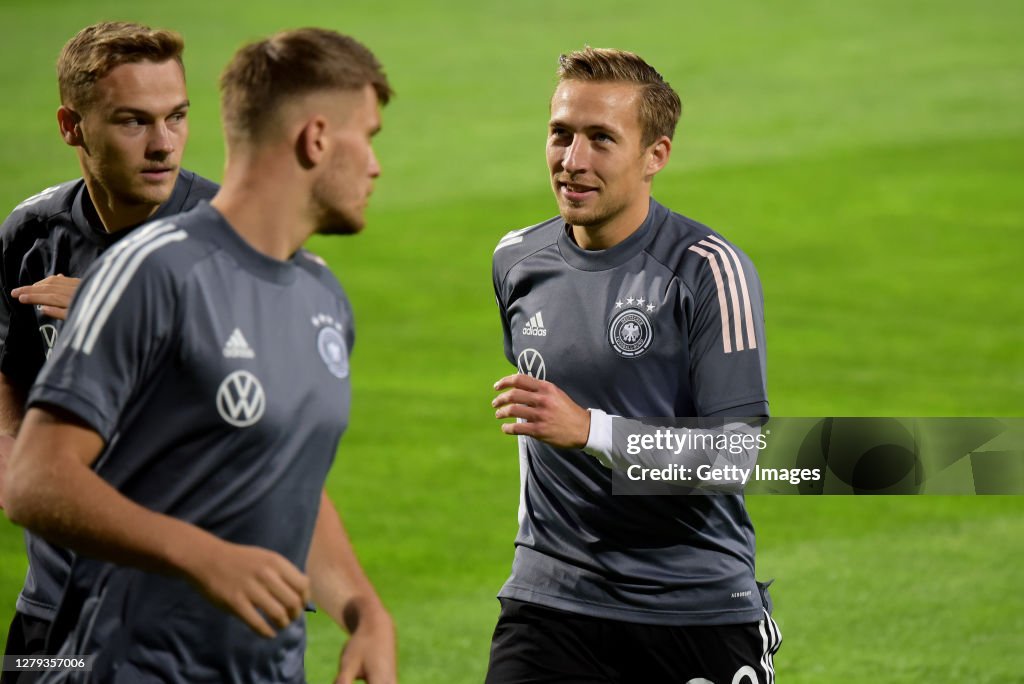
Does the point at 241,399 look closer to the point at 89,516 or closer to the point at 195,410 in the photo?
the point at 195,410

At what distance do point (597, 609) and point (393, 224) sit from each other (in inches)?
628

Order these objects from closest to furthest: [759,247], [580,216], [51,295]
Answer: [51,295] → [580,216] → [759,247]

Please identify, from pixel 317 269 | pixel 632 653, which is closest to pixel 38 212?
pixel 317 269

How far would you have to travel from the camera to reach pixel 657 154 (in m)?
5.36

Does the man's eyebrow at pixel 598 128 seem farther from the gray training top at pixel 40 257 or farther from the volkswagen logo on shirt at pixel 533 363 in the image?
the gray training top at pixel 40 257

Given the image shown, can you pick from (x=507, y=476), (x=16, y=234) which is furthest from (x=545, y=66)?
(x=16, y=234)

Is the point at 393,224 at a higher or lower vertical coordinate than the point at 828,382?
higher

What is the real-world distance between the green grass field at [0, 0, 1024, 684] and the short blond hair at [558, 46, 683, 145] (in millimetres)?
3707

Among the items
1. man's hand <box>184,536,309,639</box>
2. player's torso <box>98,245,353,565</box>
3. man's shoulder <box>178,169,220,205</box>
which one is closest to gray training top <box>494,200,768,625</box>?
man's shoulder <box>178,169,220,205</box>

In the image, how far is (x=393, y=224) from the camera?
20688 millimetres

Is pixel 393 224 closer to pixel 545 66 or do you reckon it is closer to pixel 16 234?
pixel 545 66

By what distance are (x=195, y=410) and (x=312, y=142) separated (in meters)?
0.61

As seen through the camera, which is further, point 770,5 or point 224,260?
point 770,5

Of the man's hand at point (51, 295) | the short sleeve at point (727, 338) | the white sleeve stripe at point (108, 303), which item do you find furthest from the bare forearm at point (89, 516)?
the short sleeve at point (727, 338)
